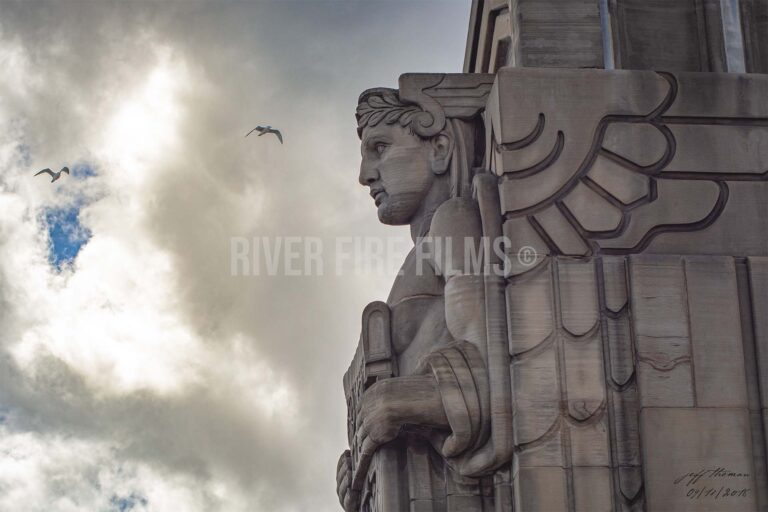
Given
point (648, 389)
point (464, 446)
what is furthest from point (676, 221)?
point (464, 446)

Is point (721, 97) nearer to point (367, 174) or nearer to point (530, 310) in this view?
point (530, 310)

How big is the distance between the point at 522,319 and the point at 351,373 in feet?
10.2

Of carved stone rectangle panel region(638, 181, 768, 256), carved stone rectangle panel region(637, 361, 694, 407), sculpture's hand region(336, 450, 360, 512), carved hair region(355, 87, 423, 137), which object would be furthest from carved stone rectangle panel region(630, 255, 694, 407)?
→ sculpture's hand region(336, 450, 360, 512)

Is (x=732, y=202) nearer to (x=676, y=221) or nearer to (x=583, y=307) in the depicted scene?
(x=676, y=221)

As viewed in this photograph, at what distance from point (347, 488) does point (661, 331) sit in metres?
4.13

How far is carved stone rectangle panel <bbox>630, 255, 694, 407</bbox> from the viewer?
43.2ft

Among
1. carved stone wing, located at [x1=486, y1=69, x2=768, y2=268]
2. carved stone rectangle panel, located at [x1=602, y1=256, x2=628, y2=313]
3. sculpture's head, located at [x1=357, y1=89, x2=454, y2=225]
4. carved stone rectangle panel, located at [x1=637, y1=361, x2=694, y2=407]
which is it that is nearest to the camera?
carved stone rectangle panel, located at [x1=637, y1=361, x2=694, y2=407]

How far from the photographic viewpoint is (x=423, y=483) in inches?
551

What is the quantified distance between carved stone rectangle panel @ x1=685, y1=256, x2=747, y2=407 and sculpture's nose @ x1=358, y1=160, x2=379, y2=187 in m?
3.51

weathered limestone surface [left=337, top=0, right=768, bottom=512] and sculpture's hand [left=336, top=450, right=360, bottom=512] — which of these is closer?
weathered limestone surface [left=337, top=0, right=768, bottom=512]

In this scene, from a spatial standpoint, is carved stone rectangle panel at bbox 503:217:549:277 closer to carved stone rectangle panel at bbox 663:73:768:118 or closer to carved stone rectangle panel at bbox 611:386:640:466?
carved stone rectangle panel at bbox 611:386:640:466

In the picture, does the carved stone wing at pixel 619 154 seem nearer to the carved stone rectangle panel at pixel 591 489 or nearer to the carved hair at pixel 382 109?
the carved hair at pixel 382 109

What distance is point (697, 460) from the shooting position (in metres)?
13.0

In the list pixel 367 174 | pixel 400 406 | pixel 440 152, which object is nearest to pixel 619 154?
pixel 440 152
